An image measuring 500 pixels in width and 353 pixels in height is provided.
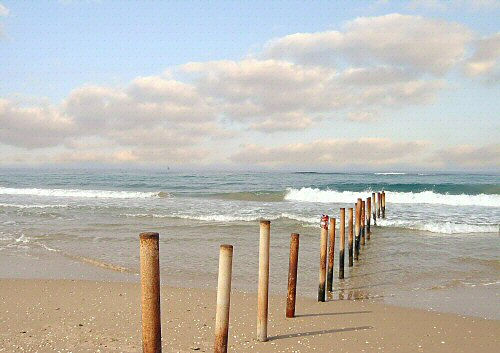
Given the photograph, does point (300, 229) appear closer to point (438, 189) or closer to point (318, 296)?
point (318, 296)

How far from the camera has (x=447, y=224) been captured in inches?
818

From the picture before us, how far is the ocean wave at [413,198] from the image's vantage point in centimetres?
3397

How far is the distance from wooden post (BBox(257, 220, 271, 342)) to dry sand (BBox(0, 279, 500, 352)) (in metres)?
0.20

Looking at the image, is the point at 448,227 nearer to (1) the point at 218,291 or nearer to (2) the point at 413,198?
(2) the point at 413,198

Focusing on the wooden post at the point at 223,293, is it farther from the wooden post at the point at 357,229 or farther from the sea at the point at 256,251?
the wooden post at the point at 357,229

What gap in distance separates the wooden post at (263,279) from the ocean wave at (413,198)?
30971mm

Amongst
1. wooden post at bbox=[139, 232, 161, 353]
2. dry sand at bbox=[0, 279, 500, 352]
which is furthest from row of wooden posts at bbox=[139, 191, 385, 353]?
dry sand at bbox=[0, 279, 500, 352]

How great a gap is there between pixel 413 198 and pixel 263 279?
32730mm

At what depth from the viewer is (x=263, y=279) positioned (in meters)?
6.01

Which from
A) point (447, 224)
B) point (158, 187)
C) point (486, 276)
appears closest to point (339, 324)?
point (486, 276)

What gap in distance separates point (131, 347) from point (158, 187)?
149ft

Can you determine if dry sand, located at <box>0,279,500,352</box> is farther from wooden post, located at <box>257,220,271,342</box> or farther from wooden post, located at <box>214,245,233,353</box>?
wooden post, located at <box>214,245,233,353</box>

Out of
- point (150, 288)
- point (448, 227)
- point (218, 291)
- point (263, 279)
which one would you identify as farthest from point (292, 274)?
point (448, 227)

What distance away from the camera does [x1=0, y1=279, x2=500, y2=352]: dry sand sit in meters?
6.08
